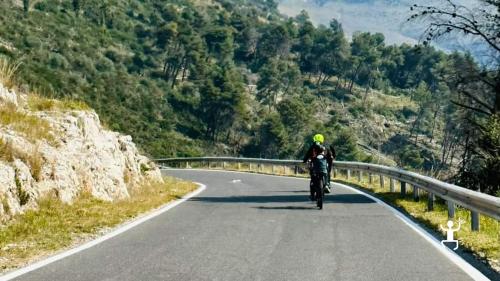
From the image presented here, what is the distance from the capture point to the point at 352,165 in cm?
2698

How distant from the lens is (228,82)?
98.9m

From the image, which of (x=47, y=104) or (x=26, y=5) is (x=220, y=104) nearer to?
(x=26, y=5)

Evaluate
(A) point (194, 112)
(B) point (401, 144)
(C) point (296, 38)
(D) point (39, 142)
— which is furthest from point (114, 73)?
(D) point (39, 142)

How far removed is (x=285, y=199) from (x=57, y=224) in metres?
7.57

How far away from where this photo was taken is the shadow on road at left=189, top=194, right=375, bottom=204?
1631 cm

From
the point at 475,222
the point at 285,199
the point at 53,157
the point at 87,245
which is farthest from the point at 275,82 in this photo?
the point at 87,245

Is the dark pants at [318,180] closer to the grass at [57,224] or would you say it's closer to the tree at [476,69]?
the grass at [57,224]

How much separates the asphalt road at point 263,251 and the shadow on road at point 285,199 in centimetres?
273

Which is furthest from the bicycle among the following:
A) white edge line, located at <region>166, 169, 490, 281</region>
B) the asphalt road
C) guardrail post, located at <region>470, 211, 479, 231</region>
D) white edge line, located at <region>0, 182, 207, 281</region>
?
guardrail post, located at <region>470, 211, 479, 231</region>

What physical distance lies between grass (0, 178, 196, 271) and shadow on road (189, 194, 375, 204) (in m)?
2.03

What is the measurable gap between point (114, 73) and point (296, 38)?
74232 millimetres

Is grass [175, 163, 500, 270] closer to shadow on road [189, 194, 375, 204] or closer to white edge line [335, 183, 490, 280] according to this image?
white edge line [335, 183, 490, 280]

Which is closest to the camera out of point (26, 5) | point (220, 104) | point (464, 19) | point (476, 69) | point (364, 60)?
point (464, 19)

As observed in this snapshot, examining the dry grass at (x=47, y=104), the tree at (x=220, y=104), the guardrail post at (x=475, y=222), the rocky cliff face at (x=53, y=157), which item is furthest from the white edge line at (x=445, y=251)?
Result: the tree at (x=220, y=104)
